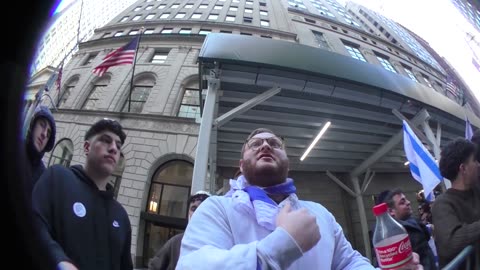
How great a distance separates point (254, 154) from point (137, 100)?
44.1 ft

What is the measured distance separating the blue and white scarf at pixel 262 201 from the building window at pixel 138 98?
12.8 m

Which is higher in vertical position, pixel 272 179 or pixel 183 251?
pixel 272 179

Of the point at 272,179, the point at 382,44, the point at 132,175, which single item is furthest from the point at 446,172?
the point at 382,44

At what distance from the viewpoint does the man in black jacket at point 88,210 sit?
4.62 ft

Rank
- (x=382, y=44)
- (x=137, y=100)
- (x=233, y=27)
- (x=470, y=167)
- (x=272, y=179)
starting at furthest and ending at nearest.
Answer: (x=382, y=44)
(x=233, y=27)
(x=137, y=100)
(x=470, y=167)
(x=272, y=179)

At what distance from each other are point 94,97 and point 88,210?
13206 mm

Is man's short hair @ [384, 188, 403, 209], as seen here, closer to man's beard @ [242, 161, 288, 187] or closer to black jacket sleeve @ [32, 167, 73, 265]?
man's beard @ [242, 161, 288, 187]

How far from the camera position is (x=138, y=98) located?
1362 cm

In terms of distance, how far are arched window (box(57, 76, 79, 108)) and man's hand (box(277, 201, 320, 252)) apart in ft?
44.4

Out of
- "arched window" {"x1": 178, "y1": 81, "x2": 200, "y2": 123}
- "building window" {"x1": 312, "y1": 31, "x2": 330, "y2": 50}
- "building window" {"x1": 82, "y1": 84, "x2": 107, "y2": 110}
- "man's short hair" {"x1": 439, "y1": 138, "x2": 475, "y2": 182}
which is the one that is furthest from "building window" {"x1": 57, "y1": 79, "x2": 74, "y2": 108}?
"building window" {"x1": 312, "y1": 31, "x2": 330, "y2": 50}

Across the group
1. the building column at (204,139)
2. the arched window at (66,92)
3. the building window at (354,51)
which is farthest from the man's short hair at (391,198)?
the building window at (354,51)

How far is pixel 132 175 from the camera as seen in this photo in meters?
11.2

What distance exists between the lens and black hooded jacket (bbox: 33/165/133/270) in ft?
4.63

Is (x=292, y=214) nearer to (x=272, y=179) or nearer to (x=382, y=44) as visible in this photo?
(x=272, y=179)
